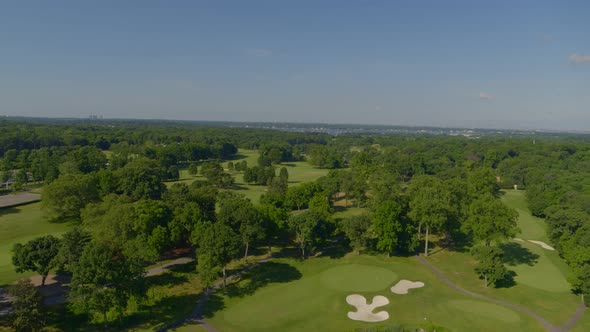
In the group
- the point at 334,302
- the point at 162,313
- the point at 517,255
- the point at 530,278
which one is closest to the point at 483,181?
the point at 517,255

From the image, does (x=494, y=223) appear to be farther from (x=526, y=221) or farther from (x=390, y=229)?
(x=526, y=221)

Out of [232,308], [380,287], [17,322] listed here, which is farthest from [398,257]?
[17,322]

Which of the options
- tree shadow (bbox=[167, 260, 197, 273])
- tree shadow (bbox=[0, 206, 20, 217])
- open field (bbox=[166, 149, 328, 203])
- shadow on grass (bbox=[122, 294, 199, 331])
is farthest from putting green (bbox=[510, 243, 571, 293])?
tree shadow (bbox=[0, 206, 20, 217])

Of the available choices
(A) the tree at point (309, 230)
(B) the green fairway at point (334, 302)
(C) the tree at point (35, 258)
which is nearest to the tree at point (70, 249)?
(C) the tree at point (35, 258)

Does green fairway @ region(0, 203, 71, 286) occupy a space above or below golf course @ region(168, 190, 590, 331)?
above

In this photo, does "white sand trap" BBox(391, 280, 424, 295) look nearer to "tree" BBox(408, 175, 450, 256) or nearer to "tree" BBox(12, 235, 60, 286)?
"tree" BBox(408, 175, 450, 256)

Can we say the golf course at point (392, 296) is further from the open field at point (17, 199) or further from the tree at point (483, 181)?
the open field at point (17, 199)
